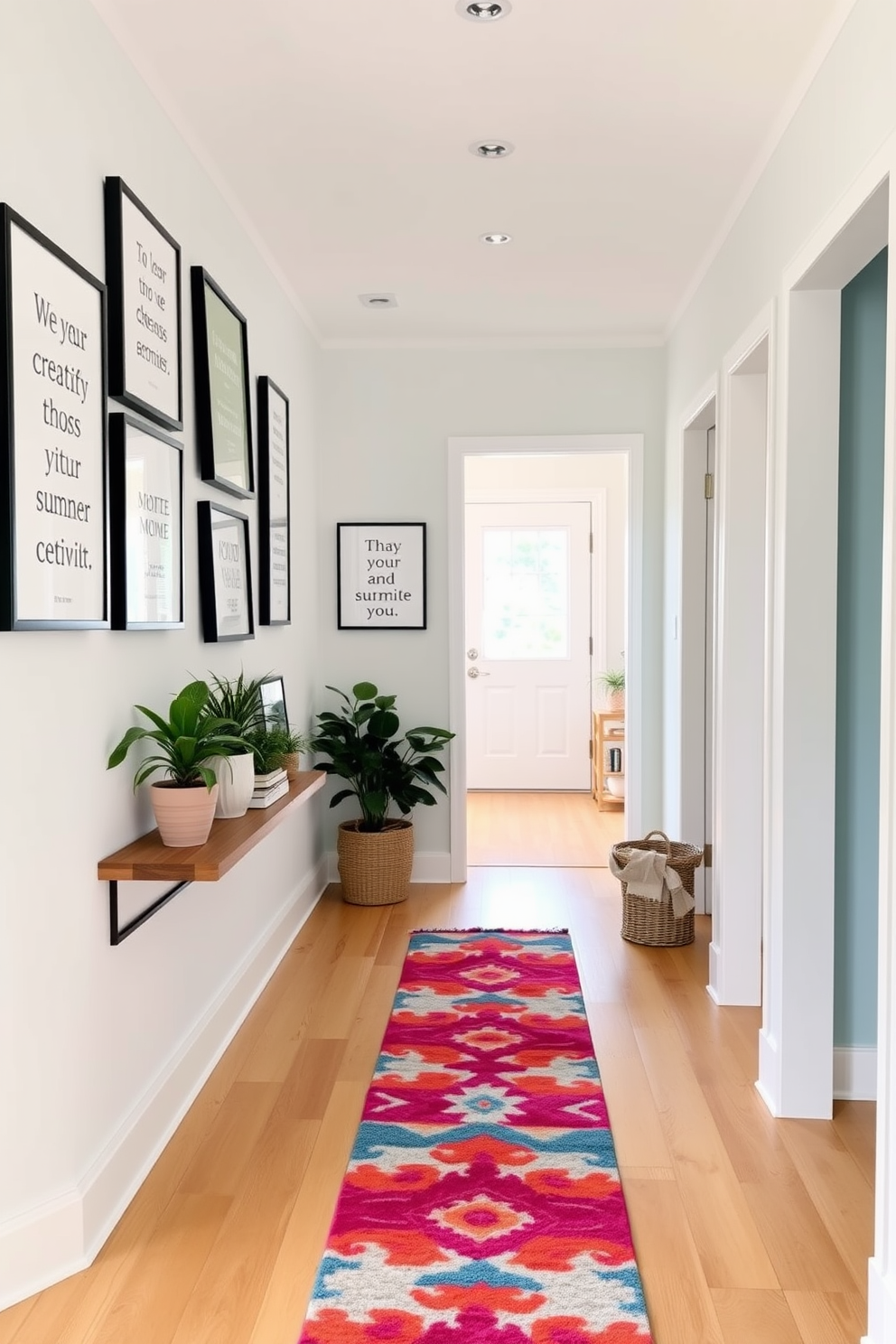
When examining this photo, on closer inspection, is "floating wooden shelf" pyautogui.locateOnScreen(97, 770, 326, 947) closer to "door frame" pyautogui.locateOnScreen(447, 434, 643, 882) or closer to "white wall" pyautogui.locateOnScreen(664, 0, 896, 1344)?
"white wall" pyautogui.locateOnScreen(664, 0, 896, 1344)

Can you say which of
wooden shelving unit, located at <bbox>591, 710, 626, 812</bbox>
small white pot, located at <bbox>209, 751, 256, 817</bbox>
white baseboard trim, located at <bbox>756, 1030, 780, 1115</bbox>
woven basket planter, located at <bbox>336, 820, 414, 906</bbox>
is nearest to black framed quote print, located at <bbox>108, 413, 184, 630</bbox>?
small white pot, located at <bbox>209, 751, 256, 817</bbox>

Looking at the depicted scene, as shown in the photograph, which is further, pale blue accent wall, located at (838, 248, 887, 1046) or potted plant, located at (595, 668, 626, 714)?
potted plant, located at (595, 668, 626, 714)

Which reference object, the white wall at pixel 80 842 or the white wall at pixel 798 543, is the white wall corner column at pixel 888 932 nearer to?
the white wall at pixel 798 543

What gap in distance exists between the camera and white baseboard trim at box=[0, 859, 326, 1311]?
1.90 m

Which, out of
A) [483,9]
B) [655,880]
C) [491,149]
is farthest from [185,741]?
[655,880]

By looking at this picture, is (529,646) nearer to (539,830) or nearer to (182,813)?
(539,830)

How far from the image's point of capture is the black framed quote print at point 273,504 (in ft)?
12.0

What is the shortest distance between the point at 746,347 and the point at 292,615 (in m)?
2.07

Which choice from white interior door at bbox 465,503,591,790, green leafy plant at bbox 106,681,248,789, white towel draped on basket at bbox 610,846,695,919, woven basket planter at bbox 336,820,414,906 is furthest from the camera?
white interior door at bbox 465,503,591,790

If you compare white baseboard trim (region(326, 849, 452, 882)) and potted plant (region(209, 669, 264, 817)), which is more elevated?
potted plant (region(209, 669, 264, 817))

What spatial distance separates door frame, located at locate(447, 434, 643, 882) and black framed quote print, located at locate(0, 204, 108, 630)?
2931 millimetres

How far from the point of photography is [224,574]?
10.2ft

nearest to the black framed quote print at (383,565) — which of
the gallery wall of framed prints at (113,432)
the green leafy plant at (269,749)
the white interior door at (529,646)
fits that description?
the gallery wall of framed prints at (113,432)

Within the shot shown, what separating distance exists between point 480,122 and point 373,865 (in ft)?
9.61
